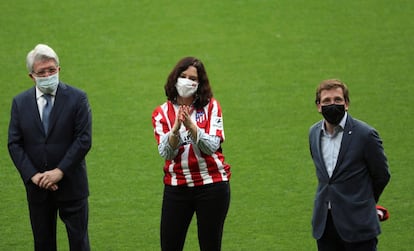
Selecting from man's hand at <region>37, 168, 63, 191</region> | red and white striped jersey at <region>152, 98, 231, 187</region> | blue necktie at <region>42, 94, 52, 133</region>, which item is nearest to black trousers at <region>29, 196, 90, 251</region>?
man's hand at <region>37, 168, 63, 191</region>

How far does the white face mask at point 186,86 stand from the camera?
5074 millimetres

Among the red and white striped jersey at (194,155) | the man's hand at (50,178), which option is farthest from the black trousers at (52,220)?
the red and white striped jersey at (194,155)

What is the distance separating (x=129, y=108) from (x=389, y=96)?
2.88 meters

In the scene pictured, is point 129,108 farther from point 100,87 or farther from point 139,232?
point 139,232

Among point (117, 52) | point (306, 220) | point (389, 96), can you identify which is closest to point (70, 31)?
point (117, 52)

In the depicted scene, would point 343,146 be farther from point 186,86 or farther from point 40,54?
point 40,54

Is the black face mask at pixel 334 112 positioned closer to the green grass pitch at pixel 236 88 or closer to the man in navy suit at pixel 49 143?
the man in navy suit at pixel 49 143

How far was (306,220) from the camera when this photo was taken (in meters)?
7.06

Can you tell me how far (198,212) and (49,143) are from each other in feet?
3.37

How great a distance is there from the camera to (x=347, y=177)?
4.69 metres

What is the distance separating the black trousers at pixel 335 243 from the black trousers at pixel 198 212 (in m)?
0.69

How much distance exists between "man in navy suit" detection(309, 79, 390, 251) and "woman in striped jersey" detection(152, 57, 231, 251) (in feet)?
2.18

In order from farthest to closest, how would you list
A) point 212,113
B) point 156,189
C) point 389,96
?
point 389,96 < point 156,189 < point 212,113

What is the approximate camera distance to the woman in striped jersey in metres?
5.07
